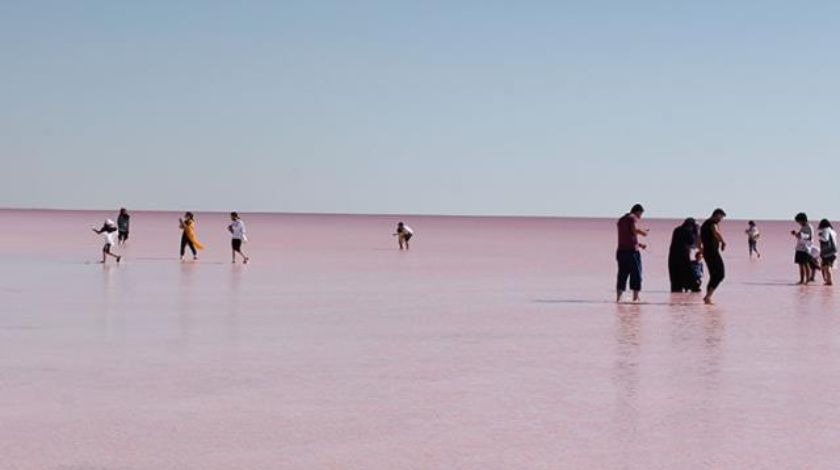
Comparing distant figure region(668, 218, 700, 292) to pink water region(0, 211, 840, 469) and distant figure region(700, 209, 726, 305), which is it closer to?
pink water region(0, 211, 840, 469)

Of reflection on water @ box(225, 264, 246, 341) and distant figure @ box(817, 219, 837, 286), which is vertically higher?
distant figure @ box(817, 219, 837, 286)

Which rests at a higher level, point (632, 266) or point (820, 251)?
point (820, 251)

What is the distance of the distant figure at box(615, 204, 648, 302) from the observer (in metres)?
19.6

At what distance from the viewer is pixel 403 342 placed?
44.7 feet

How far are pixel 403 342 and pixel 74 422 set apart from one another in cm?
567

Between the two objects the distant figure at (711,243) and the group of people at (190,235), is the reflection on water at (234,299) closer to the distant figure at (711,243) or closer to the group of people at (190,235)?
the group of people at (190,235)

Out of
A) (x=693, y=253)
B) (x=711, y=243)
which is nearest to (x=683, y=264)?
(x=693, y=253)

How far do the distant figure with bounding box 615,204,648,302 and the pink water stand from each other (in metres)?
0.57

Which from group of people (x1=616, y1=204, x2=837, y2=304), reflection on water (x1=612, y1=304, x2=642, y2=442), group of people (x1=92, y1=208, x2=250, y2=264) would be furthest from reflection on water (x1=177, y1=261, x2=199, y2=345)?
group of people (x1=616, y1=204, x2=837, y2=304)

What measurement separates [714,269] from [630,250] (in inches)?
55.7

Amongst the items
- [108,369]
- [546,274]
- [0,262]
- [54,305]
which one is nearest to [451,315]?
[54,305]

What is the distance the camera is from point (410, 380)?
10594mm

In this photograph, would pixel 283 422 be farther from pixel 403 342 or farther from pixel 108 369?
pixel 403 342

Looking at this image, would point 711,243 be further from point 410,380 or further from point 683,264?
point 410,380
